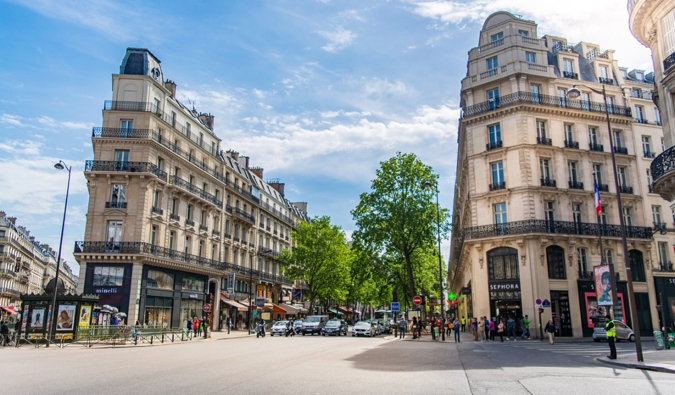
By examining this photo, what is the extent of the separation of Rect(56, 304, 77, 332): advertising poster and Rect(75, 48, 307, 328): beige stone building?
5639 mm

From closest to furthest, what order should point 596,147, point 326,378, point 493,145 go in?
point 326,378
point 493,145
point 596,147

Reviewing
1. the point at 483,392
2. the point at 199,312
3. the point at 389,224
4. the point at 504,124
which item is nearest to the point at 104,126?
the point at 199,312

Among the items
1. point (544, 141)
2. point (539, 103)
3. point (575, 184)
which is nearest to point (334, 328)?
point (575, 184)

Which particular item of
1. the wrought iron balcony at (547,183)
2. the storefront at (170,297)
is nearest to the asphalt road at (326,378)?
the wrought iron balcony at (547,183)

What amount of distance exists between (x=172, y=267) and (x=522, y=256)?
2601cm

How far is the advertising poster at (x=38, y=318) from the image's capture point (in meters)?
25.1

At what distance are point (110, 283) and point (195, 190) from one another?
1106 centimetres

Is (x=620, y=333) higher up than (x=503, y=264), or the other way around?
(x=503, y=264)

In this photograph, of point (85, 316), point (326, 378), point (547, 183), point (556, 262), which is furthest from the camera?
point (547, 183)

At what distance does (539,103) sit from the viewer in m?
35.3

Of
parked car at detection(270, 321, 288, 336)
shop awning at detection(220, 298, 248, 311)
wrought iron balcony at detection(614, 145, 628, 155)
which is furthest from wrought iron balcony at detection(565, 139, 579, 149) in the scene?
shop awning at detection(220, 298, 248, 311)

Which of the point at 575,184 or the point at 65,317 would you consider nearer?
the point at 65,317

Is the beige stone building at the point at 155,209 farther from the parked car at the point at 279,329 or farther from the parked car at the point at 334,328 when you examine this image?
the parked car at the point at 334,328

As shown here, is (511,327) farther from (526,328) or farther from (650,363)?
(650,363)
